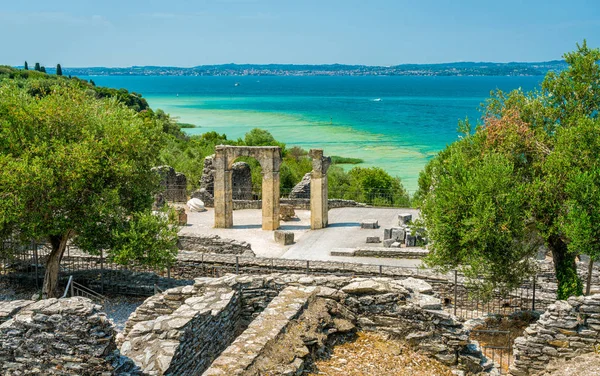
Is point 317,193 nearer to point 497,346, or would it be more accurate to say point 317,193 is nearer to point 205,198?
point 205,198

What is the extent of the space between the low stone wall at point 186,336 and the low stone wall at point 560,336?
20.9 feet

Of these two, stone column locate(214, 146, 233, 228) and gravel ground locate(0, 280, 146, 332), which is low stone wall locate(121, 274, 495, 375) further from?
stone column locate(214, 146, 233, 228)

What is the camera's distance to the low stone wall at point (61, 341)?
10664mm

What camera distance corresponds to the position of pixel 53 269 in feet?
67.0

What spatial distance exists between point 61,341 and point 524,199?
12144mm

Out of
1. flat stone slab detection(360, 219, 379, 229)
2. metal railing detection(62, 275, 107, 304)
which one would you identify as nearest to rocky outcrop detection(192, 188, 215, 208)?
flat stone slab detection(360, 219, 379, 229)

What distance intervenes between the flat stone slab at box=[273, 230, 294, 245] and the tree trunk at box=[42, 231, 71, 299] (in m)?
11.7

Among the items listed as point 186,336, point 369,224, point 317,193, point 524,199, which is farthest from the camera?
point 317,193

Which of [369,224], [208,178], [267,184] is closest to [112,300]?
[267,184]

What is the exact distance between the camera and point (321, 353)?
1198 centimetres

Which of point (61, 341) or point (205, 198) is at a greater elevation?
point (205, 198)

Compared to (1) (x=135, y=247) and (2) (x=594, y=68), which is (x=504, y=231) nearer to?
(2) (x=594, y=68)

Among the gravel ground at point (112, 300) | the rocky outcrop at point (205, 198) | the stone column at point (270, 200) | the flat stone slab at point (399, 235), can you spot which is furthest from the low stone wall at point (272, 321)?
the rocky outcrop at point (205, 198)

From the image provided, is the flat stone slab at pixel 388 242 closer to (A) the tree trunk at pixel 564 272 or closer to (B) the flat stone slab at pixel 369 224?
(B) the flat stone slab at pixel 369 224
